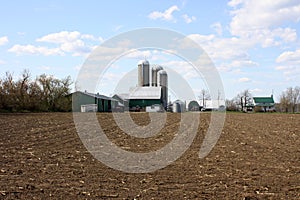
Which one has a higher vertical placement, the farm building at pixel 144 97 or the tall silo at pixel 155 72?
the tall silo at pixel 155 72

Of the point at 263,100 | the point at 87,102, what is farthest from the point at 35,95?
the point at 263,100

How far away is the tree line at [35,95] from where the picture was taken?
6021cm

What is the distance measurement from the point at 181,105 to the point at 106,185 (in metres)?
60.6

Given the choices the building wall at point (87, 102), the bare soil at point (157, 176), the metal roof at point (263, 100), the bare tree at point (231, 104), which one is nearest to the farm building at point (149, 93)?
the building wall at point (87, 102)

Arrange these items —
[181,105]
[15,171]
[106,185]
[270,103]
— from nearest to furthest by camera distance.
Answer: [106,185], [15,171], [181,105], [270,103]

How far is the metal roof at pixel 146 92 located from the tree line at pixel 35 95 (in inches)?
544

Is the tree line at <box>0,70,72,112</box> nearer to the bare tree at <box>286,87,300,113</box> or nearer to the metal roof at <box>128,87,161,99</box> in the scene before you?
the metal roof at <box>128,87,161,99</box>

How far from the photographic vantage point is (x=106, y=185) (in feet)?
30.6

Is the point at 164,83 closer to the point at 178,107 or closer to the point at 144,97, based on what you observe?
the point at 144,97

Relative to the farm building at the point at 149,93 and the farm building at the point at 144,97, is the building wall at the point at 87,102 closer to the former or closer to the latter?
the farm building at the point at 149,93

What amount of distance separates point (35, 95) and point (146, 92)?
2192 centimetres

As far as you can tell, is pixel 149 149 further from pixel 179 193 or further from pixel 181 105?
pixel 181 105

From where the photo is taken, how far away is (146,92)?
253 feet

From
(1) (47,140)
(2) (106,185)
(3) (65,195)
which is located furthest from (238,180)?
(1) (47,140)
